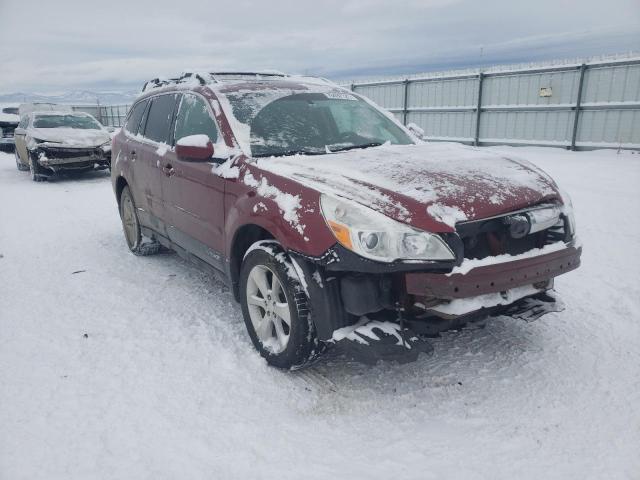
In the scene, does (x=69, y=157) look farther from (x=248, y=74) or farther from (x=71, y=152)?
(x=248, y=74)

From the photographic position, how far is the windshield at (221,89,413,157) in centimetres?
336

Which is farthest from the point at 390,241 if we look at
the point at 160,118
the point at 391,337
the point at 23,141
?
the point at 23,141

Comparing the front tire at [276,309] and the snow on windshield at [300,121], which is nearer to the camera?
the front tire at [276,309]

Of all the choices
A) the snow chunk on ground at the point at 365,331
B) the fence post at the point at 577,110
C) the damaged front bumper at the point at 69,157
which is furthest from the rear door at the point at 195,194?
the fence post at the point at 577,110

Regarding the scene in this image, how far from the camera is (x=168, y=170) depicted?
3.98m

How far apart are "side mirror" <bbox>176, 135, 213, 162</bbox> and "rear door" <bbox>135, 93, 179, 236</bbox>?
38.0 inches

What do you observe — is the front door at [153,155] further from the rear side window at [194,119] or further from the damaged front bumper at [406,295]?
the damaged front bumper at [406,295]

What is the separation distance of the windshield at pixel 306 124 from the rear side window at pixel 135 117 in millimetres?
1892

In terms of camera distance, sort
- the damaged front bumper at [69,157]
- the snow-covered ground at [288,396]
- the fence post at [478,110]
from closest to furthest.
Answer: the snow-covered ground at [288,396] → the damaged front bumper at [69,157] → the fence post at [478,110]

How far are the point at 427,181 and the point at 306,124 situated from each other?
1.31 meters

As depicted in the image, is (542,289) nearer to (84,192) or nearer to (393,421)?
(393,421)

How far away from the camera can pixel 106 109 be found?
33062mm

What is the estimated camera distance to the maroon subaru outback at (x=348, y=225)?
7.79 feet

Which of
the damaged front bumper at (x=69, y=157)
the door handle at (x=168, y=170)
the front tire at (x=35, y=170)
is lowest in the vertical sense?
the front tire at (x=35, y=170)
